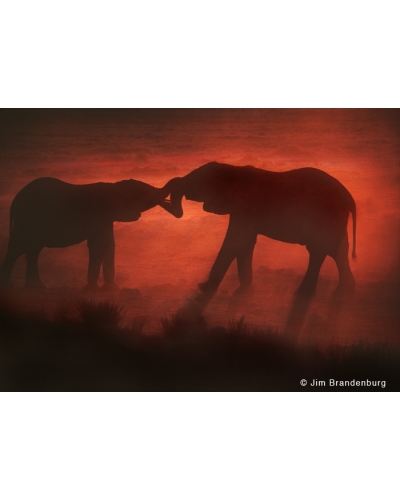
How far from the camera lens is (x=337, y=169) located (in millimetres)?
3441

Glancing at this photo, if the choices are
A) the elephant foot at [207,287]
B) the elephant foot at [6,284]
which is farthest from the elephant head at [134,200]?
the elephant foot at [6,284]

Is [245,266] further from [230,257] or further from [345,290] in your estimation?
[345,290]

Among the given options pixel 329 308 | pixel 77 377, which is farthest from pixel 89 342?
pixel 329 308

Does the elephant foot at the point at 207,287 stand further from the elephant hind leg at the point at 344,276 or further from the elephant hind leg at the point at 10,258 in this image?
the elephant hind leg at the point at 10,258

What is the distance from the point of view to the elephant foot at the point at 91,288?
134 inches

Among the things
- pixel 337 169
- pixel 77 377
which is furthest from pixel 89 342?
pixel 337 169

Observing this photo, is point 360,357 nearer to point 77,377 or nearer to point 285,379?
point 285,379

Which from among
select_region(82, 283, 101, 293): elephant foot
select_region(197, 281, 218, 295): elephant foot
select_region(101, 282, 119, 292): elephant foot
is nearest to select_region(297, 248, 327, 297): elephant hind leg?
select_region(197, 281, 218, 295): elephant foot

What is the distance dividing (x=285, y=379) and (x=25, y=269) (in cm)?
165

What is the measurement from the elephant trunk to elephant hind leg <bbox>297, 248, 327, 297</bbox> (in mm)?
803

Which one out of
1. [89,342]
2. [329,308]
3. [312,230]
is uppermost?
[312,230]

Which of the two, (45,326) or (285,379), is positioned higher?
(45,326)

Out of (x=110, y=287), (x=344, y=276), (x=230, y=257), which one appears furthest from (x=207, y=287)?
(x=344, y=276)

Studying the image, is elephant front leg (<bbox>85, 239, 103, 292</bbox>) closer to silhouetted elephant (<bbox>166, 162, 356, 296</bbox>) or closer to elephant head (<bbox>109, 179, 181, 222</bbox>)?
elephant head (<bbox>109, 179, 181, 222</bbox>)
